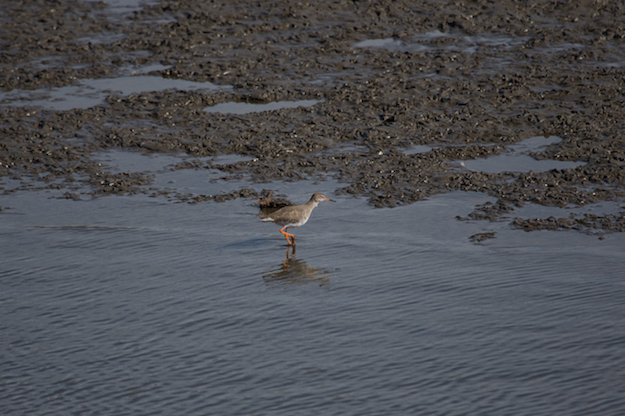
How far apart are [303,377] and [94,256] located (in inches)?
195

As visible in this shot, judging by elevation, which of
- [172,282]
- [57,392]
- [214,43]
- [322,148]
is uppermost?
[214,43]

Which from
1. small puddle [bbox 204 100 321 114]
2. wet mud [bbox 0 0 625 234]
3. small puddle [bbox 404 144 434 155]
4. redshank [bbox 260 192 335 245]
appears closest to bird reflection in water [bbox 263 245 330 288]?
redshank [bbox 260 192 335 245]

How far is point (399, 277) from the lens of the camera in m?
10.6

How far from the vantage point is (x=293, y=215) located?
1216cm

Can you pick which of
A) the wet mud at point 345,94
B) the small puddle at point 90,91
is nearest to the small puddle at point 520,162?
the wet mud at point 345,94

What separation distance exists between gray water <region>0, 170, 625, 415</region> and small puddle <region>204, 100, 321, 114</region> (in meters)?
4.44

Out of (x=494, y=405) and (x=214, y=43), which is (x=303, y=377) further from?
(x=214, y=43)

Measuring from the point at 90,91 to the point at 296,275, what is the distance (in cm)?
1001

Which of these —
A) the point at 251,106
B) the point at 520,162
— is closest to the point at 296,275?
the point at 520,162

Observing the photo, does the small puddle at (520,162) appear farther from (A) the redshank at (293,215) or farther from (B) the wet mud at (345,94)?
(A) the redshank at (293,215)

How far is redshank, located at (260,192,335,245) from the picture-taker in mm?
12164

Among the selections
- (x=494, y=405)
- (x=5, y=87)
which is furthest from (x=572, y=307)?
(x=5, y=87)

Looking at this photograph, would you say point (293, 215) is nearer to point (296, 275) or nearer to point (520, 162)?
point (296, 275)

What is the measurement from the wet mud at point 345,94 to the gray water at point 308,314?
3.96ft
